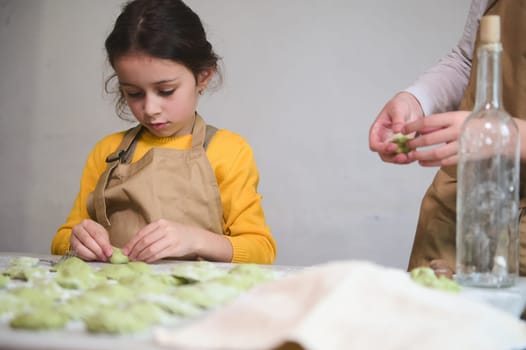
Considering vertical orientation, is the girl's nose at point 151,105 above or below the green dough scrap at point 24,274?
above

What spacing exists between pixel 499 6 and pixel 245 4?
1.72 metres

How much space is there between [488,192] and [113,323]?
1.79 feet

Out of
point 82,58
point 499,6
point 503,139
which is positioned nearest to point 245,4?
point 82,58

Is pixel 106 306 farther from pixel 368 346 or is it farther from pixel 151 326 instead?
pixel 368 346

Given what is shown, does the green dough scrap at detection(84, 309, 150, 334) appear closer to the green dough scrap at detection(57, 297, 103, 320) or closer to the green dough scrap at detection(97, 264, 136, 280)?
the green dough scrap at detection(57, 297, 103, 320)

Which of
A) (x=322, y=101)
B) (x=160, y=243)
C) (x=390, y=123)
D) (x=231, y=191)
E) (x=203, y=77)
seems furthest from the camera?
(x=322, y=101)

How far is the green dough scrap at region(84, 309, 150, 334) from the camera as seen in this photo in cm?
71

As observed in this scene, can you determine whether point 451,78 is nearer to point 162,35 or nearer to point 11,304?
point 162,35

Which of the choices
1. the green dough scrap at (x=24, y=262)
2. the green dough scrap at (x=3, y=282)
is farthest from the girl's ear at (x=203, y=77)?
the green dough scrap at (x=3, y=282)

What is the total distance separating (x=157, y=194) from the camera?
1719mm

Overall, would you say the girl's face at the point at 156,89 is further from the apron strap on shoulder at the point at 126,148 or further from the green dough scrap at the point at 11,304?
the green dough scrap at the point at 11,304

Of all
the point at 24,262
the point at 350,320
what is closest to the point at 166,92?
the point at 24,262

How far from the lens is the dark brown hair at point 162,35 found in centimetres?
177

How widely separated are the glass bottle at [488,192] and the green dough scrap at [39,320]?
54cm
